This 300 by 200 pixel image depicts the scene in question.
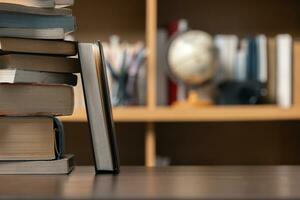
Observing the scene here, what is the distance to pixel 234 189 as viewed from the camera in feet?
2.23

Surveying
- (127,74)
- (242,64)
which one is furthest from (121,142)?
(242,64)

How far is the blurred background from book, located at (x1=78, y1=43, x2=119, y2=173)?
105cm

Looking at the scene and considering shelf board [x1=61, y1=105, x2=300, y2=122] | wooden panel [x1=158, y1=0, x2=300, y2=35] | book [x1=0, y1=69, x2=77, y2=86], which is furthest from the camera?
wooden panel [x1=158, y1=0, x2=300, y2=35]

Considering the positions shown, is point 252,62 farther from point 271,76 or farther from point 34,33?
point 34,33

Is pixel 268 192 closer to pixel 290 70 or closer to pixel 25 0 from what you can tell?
pixel 25 0

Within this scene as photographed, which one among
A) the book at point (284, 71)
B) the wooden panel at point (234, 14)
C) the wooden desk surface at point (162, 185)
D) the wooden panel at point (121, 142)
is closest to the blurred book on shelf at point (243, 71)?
the book at point (284, 71)

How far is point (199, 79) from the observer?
82.9 inches

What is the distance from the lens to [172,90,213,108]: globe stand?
2.05 meters

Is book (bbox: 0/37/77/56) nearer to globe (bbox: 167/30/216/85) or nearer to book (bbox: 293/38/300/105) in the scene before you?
globe (bbox: 167/30/216/85)

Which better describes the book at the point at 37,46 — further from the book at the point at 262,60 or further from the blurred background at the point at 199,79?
the book at the point at 262,60

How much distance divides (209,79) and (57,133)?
4.21ft

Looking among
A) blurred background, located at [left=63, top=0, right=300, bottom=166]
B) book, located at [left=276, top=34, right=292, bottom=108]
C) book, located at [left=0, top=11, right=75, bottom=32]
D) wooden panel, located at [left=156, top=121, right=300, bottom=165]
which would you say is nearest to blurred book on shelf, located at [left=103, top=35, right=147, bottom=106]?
blurred background, located at [left=63, top=0, right=300, bottom=166]

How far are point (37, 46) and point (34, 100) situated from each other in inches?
3.1

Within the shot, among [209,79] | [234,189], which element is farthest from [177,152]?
[234,189]
